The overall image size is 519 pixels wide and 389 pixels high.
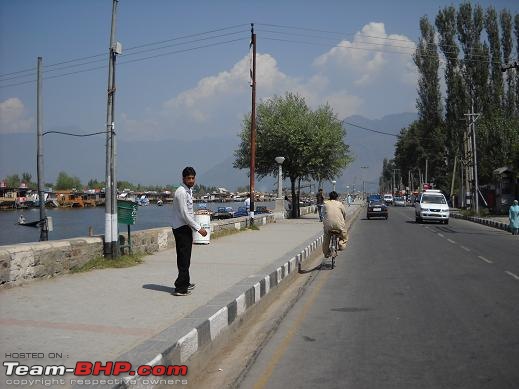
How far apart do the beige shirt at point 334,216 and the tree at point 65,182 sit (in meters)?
Result: 173

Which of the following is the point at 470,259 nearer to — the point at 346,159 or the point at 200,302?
the point at 200,302

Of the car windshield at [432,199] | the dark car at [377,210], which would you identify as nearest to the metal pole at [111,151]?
the car windshield at [432,199]

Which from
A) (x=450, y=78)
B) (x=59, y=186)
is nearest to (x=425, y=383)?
(x=450, y=78)

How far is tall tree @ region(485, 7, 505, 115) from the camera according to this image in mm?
51500

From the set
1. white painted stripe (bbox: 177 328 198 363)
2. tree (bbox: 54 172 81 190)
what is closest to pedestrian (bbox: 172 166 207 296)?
white painted stripe (bbox: 177 328 198 363)

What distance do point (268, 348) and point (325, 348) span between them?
2.08 ft

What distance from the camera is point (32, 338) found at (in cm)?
543

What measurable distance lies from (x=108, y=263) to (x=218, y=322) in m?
5.21

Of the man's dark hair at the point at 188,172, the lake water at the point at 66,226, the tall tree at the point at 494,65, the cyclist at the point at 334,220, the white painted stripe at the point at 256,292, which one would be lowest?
the lake water at the point at 66,226

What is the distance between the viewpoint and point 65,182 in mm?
178500

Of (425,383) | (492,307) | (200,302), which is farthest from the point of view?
(492,307)

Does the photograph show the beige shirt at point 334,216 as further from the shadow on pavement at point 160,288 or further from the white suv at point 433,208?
the white suv at point 433,208

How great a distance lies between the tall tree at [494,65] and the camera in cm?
5150

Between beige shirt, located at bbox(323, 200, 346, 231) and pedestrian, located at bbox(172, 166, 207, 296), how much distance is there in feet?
18.9
